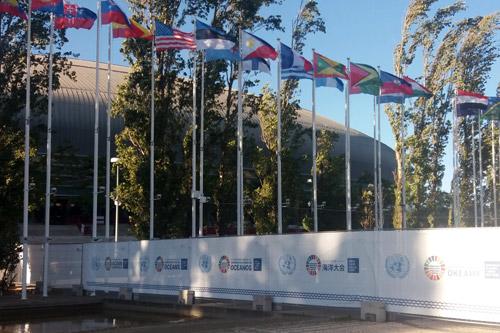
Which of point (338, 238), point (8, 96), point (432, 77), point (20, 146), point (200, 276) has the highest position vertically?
point (432, 77)

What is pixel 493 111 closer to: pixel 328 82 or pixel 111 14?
pixel 328 82

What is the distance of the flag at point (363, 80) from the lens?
35.6m

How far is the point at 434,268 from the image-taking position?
15.7m

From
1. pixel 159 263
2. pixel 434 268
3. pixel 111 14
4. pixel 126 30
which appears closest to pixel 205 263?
pixel 159 263

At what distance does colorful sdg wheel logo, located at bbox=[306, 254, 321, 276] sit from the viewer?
61.0ft

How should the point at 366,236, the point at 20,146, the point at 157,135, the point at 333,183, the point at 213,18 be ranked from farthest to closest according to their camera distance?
the point at 333,183, the point at 213,18, the point at 157,135, the point at 20,146, the point at 366,236

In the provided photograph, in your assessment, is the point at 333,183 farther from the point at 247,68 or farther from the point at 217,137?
the point at 247,68

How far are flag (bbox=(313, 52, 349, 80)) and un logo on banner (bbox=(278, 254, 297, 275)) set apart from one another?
15778 mm

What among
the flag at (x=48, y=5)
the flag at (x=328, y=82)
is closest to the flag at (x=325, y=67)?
the flag at (x=328, y=82)

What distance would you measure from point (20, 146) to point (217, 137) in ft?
40.1

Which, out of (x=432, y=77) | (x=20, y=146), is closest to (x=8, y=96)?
(x=20, y=146)

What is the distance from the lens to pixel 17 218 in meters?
33.5

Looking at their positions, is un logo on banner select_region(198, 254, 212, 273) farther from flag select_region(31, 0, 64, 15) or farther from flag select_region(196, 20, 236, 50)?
flag select_region(31, 0, 64, 15)

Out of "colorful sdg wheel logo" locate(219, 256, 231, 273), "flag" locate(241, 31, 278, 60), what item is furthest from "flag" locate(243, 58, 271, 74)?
"colorful sdg wheel logo" locate(219, 256, 231, 273)
